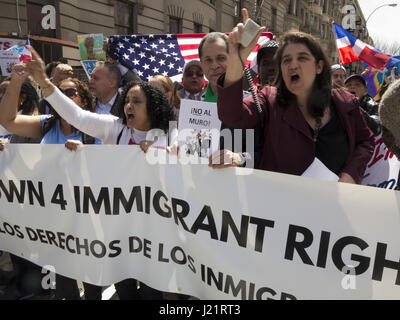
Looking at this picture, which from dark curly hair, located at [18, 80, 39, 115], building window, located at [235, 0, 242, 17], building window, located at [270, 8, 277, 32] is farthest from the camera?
building window, located at [270, 8, 277, 32]

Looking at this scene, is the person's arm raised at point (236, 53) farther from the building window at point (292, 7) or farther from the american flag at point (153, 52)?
the building window at point (292, 7)

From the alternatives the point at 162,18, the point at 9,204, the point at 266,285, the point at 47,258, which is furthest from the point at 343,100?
the point at 162,18

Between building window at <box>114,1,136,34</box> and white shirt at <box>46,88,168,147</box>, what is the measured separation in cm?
1249

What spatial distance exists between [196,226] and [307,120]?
33.2 inches

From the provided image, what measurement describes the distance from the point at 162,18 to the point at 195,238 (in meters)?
15.4

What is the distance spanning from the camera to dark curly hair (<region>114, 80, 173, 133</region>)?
2.34 meters

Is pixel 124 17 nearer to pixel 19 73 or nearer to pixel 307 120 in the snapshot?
pixel 19 73

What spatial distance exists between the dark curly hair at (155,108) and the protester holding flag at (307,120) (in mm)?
843

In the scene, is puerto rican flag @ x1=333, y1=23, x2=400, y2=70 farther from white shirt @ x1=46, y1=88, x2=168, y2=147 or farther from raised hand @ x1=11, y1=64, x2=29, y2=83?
raised hand @ x1=11, y1=64, x2=29, y2=83

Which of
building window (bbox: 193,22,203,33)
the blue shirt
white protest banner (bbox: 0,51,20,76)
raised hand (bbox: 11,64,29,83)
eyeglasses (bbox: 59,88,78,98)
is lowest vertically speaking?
the blue shirt

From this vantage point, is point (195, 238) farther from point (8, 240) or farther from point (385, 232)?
point (8, 240)

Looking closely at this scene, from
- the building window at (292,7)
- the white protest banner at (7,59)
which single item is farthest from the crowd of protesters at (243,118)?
the building window at (292,7)

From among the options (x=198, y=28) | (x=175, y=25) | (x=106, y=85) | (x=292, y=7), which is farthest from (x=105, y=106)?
(x=292, y=7)

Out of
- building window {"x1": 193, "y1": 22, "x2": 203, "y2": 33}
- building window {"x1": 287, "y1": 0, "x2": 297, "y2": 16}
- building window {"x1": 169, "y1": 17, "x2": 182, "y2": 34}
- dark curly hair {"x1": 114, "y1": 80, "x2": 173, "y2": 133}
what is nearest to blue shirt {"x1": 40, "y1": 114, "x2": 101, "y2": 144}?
dark curly hair {"x1": 114, "y1": 80, "x2": 173, "y2": 133}
